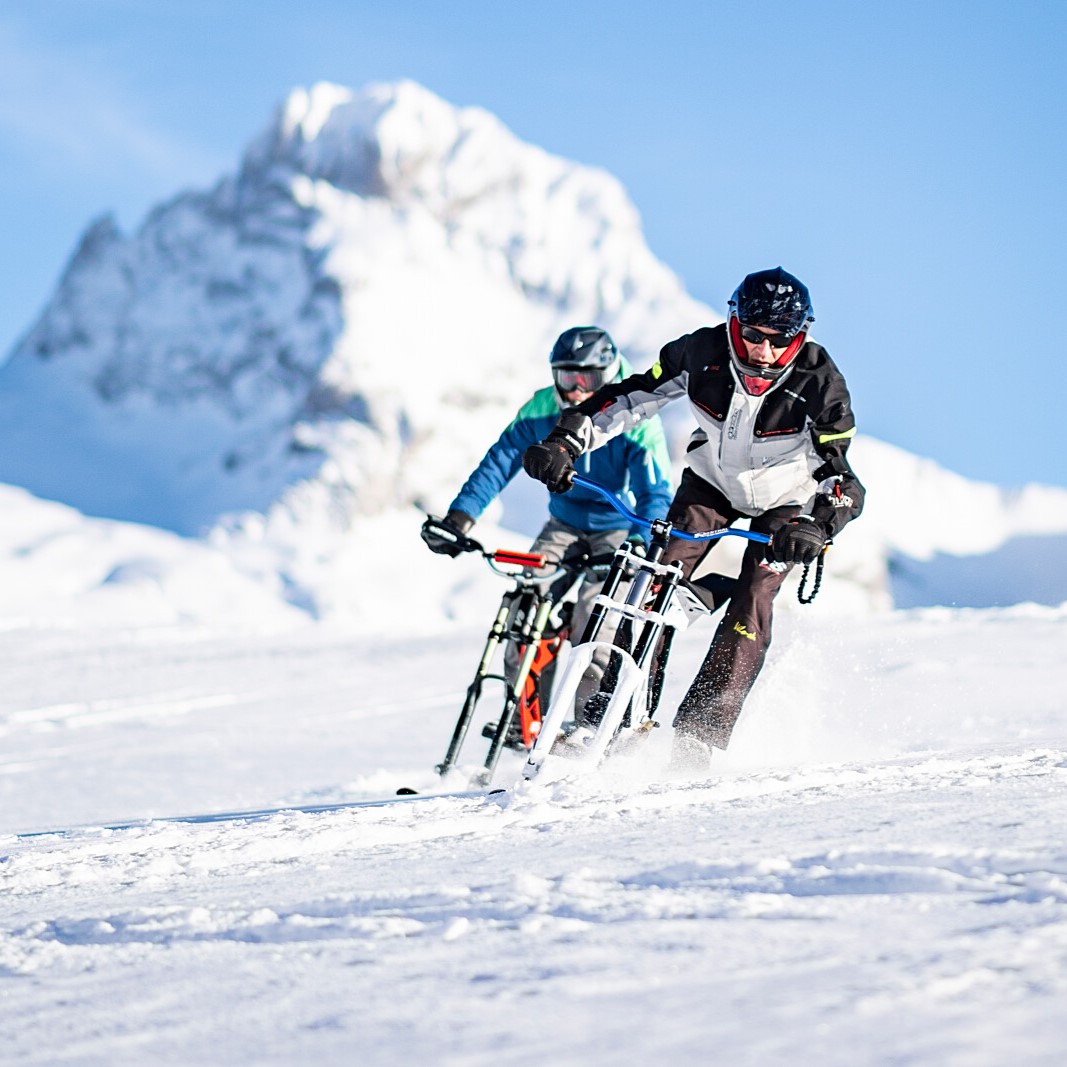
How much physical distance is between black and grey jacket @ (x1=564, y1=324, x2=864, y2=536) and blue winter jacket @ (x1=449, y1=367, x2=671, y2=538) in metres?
0.77

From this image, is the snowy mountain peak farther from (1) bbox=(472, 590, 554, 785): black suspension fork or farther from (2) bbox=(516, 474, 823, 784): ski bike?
(2) bbox=(516, 474, 823, 784): ski bike

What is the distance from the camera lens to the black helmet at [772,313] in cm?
445

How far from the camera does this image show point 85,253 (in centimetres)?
14350

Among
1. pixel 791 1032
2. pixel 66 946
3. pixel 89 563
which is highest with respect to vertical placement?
pixel 791 1032

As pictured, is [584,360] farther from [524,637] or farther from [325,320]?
[325,320]

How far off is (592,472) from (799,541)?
6.79 feet

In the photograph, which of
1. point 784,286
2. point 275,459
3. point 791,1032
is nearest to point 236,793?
point 784,286

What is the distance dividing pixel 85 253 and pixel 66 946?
508 feet

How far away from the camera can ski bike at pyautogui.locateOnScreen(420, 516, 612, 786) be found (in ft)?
18.9

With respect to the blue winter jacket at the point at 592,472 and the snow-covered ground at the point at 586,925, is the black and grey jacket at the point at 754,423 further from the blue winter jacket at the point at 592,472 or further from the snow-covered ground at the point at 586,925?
the snow-covered ground at the point at 586,925

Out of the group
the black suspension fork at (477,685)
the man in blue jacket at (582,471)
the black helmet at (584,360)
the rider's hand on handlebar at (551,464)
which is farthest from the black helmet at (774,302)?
the black suspension fork at (477,685)

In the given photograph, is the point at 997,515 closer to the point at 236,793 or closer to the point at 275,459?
the point at 275,459


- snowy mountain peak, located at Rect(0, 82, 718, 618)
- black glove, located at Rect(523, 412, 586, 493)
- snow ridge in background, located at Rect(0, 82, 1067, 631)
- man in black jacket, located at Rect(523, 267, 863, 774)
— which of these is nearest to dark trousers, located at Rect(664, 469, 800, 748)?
man in black jacket, located at Rect(523, 267, 863, 774)

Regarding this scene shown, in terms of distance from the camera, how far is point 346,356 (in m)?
117
